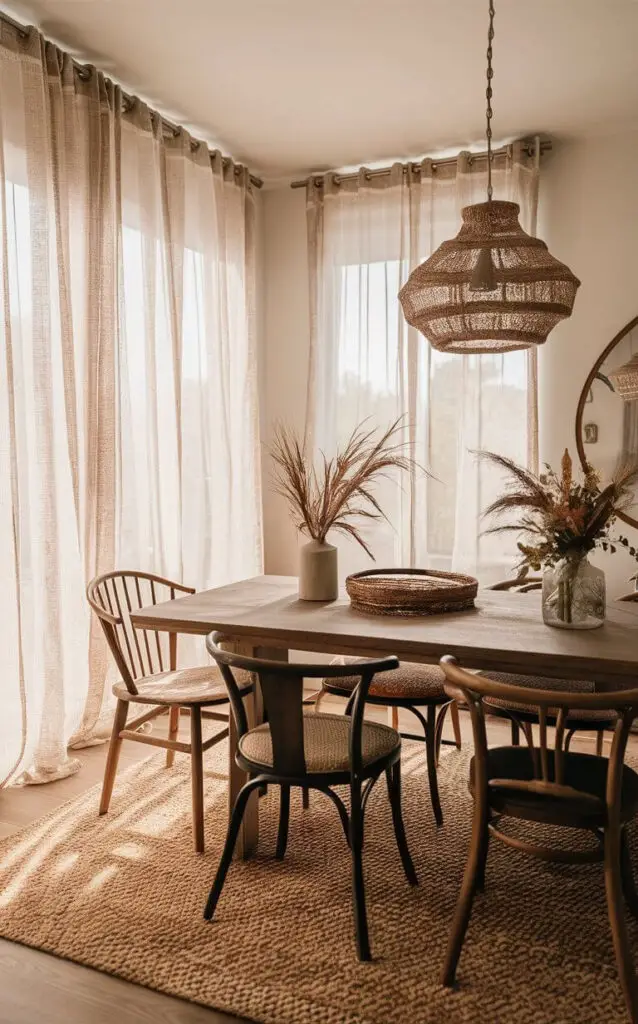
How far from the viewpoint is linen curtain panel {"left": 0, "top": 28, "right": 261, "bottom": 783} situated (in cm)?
296

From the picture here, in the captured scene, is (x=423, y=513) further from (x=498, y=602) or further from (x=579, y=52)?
(x=579, y=52)

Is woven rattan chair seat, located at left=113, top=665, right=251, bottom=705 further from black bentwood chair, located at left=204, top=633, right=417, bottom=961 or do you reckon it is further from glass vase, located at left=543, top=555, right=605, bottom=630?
glass vase, located at left=543, top=555, right=605, bottom=630

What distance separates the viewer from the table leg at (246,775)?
2.45 metres

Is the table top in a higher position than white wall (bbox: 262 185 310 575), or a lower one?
lower

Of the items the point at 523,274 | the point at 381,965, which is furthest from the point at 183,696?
the point at 523,274

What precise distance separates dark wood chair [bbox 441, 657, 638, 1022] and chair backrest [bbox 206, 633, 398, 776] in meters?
0.20

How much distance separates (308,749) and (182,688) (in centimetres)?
77

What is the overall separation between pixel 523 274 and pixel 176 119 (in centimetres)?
236

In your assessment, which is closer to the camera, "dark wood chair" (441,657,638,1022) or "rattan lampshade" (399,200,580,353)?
"dark wood chair" (441,657,638,1022)

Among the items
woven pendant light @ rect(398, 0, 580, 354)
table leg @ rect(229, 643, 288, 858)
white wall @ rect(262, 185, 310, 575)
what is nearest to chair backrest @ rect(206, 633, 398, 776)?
table leg @ rect(229, 643, 288, 858)

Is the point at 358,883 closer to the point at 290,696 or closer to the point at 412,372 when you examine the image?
the point at 290,696

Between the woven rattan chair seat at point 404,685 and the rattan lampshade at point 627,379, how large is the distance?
179cm

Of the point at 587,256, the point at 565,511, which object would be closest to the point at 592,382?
the point at 587,256

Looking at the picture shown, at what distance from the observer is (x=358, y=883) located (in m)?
1.98
